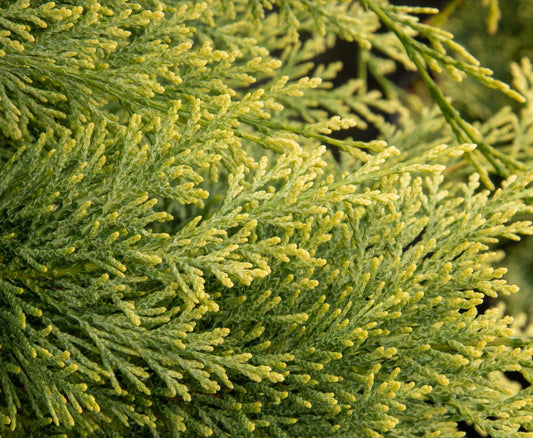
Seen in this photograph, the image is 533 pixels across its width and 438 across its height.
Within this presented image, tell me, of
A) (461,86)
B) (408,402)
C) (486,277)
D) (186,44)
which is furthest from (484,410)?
(461,86)

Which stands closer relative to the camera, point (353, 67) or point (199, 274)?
point (199, 274)

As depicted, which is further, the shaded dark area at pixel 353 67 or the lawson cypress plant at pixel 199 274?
the shaded dark area at pixel 353 67

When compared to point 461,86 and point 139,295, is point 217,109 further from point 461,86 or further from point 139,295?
point 461,86

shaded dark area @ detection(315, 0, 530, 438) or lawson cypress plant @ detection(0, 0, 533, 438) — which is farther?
shaded dark area @ detection(315, 0, 530, 438)

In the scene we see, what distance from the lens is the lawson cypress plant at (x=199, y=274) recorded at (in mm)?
1068

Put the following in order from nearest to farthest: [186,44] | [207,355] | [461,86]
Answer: [207,355] → [186,44] → [461,86]

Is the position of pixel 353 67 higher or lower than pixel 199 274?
higher

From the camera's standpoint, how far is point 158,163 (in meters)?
1.12

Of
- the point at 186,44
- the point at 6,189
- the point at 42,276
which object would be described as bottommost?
the point at 42,276

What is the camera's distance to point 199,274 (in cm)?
104

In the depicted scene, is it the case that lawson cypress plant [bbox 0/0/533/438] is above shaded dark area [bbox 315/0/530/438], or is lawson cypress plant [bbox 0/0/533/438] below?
below

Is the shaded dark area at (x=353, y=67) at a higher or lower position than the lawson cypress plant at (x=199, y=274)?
higher

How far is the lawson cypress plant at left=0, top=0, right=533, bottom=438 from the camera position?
3.51 feet

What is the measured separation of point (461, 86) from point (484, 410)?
300 centimetres
